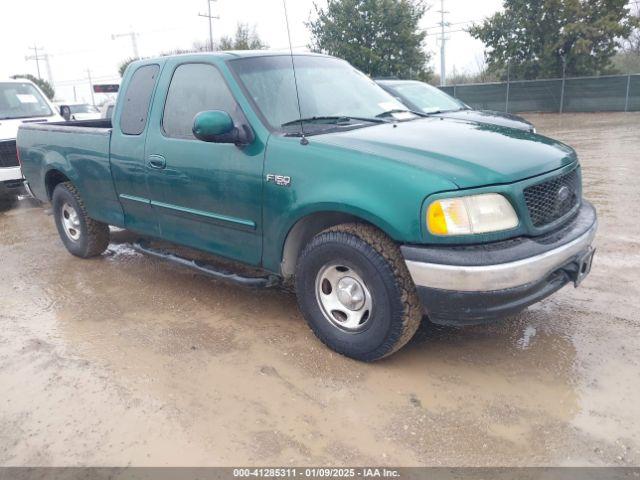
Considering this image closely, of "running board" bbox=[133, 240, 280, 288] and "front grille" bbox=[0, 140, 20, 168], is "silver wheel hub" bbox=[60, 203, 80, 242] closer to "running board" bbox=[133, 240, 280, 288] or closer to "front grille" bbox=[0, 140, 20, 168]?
"running board" bbox=[133, 240, 280, 288]

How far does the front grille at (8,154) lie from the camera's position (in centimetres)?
835

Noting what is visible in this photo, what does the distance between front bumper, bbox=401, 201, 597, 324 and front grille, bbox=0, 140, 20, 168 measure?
7.62 m

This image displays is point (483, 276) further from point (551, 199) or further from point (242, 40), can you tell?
point (242, 40)

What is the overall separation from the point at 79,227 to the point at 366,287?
3655 mm

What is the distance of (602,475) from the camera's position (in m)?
2.42

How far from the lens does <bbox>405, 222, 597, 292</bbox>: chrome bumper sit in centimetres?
281

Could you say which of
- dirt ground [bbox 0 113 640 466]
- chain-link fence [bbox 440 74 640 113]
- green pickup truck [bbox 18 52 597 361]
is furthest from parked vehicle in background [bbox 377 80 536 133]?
chain-link fence [bbox 440 74 640 113]

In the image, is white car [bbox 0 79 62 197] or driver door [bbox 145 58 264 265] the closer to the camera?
driver door [bbox 145 58 264 265]

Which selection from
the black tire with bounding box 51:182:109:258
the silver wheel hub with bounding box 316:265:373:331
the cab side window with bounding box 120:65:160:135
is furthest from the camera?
the black tire with bounding box 51:182:109:258

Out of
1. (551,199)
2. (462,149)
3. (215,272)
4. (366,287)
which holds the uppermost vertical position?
(462,149)

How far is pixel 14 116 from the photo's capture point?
30.8 ft

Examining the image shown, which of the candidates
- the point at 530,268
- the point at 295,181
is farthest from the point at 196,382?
the point at 530,268

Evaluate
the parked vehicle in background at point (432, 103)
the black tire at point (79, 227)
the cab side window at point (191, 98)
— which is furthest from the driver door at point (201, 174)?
the parked vehicle in background at point (432, 103)

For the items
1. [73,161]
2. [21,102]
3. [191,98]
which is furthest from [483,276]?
[21,102]
